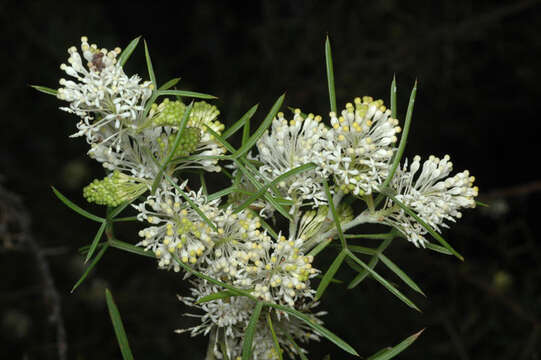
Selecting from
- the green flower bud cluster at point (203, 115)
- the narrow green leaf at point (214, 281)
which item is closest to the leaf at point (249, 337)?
the narrow green leaf at point (214, 281)

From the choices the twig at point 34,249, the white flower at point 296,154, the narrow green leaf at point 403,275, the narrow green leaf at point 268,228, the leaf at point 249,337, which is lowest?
the twig at point 34,249

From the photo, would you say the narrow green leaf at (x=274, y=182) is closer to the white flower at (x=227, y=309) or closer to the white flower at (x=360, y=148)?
the white flower at (x=360, y=148)

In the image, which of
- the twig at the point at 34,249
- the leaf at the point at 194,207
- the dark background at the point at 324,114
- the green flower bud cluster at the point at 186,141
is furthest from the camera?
the dark background at the point at 324,114

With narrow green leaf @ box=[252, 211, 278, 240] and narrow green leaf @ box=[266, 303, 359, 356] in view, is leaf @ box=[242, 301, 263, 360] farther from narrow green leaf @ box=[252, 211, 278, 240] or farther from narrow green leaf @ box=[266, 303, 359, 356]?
narrow green leaf @ box=[252, 211, 278, 240]

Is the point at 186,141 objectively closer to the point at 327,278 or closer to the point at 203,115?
the point at 203,115

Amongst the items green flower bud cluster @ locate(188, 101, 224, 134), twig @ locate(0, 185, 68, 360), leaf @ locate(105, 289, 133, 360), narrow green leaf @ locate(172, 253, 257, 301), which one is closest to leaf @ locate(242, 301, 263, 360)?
narrow green leaf @ locate(172, 253, 257, 301)

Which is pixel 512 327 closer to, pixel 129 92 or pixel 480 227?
pixel 480 227

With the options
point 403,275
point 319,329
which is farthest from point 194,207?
point 403,275

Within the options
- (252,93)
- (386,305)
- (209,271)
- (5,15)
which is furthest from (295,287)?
(5,15)
